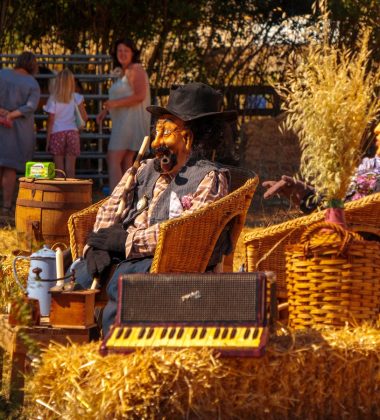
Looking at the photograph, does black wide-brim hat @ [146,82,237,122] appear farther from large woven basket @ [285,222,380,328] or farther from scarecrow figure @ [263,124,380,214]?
large woven basket @ [285,222,380,328]

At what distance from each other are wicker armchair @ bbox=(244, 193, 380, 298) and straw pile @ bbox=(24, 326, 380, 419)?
96 cm

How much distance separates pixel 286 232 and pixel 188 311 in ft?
4.81

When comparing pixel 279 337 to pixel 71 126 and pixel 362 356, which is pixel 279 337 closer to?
pixel 362 356

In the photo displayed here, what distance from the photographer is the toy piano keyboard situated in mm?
4500

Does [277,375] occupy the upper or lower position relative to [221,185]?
lower

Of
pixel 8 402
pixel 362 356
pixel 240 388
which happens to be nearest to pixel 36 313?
pixel 8 402

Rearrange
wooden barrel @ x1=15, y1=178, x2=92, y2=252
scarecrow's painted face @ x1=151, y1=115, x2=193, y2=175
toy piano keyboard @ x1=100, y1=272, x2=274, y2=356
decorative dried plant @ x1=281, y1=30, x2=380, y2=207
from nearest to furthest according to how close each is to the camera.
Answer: toy piano keyboard @ x1=100, y1=272, x2=274, y2=356 → decorative dried plant @ x1=281, y1=30, x2=380, y2=207 → scarecrow's painted face @ x1=151, y1=115, x2=193, y2=175 → wooden barrel @ x1=15, y1=178, x2=92, y2=252

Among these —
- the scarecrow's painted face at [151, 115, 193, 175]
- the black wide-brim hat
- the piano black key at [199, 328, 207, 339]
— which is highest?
the black wide-brim hat

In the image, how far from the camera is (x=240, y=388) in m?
4.58

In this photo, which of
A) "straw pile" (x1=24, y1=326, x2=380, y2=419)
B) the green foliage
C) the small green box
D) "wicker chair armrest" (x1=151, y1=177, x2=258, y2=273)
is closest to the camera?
"straw pile" (x1=24, y1=326, x2=380, y2=419)

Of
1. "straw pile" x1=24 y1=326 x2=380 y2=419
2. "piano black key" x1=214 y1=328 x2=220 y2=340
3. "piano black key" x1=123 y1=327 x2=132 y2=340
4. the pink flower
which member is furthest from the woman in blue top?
"piano black key" x1=214 y1=328 x2=220 y2=340

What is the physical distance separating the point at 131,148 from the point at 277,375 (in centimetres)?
760

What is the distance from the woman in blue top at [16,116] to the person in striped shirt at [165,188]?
5.96 meters

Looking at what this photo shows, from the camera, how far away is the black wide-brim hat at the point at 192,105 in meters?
5.81
